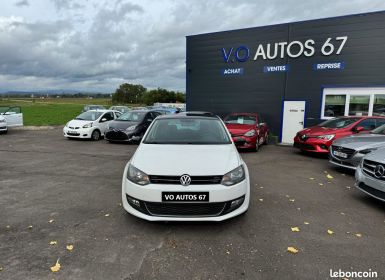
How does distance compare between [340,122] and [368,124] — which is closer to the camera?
[368,124]

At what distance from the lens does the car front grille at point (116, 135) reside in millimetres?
12104

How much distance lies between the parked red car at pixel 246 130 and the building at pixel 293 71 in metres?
3.17

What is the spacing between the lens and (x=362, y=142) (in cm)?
670

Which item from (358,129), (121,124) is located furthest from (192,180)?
(121,124)

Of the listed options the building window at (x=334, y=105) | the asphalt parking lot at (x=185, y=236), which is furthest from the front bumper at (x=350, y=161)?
the building window at (x=334, y=105)

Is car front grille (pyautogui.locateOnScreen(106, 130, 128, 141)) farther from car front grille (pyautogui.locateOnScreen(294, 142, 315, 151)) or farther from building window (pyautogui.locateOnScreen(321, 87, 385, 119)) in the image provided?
building window (pyautogui.locateOnScreen(321, 87, 385, 119))

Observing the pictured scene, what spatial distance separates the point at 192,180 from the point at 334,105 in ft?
39.1

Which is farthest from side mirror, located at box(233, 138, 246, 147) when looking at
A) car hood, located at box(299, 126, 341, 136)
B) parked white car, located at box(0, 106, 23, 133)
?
parked white car, located at box(0, 106, 23, 133)

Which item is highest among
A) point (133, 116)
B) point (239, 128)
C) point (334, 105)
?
point (334, 105)

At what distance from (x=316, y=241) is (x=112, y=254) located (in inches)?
101

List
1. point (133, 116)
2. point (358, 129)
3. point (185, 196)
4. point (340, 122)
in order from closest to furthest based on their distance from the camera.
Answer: point (185, 196) → point (358, 129) → point (340, 122) → point (133, 116)

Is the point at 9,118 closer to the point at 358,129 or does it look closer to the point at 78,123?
the point at 78,123

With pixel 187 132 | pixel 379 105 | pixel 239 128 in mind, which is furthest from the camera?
pixel 379 105

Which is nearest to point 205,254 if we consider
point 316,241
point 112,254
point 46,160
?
point 112,254
